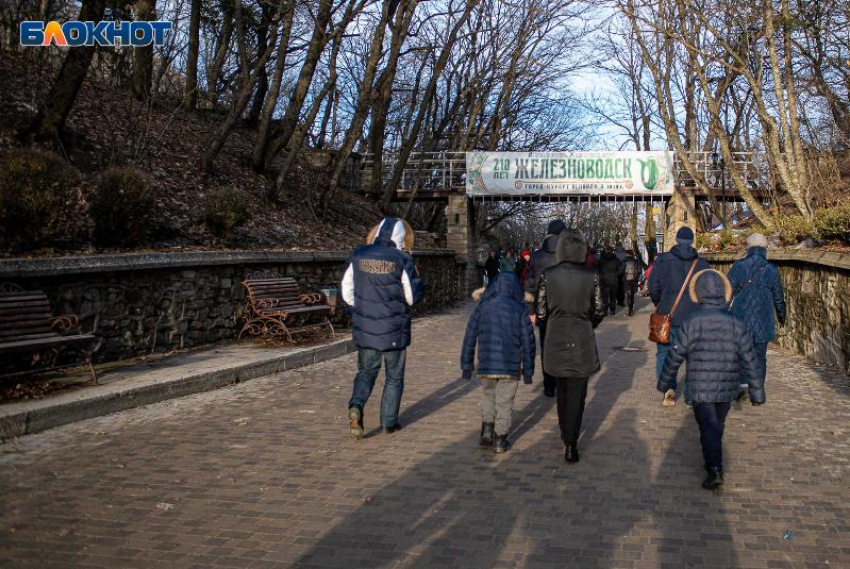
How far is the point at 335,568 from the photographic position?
4.07 metres

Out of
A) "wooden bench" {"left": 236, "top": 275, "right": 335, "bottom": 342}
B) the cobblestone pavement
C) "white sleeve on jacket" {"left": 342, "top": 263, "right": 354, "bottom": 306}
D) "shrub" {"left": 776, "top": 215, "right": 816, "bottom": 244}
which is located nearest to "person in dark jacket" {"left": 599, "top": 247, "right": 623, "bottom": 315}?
"shrub" {"left": 776, "top": 215, "right": 816, "bottom": 244}

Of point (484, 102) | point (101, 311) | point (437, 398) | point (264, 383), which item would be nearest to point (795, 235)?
point (437, 398)

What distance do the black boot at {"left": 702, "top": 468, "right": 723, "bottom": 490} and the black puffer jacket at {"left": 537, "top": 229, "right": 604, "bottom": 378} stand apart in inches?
44.1

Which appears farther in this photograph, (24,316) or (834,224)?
(834,224)

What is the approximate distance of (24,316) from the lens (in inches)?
308

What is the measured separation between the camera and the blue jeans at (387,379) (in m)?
6.80

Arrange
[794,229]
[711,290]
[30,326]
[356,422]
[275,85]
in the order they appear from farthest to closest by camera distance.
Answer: [275,85], [794,229], [30,326], [356,422], [711,290]

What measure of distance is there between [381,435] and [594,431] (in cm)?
186

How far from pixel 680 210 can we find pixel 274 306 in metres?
18.8

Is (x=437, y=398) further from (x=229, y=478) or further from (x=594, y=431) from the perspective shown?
(x=229, y=478)

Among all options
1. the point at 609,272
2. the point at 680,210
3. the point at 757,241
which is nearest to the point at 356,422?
the point at 757,241

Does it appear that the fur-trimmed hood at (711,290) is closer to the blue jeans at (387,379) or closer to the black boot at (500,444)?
the black boot at (500,444)

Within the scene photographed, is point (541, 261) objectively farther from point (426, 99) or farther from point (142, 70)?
point (426, 99)

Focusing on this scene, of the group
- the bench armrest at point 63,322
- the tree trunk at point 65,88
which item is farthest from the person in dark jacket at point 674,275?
the tree trunk at point 65,88
